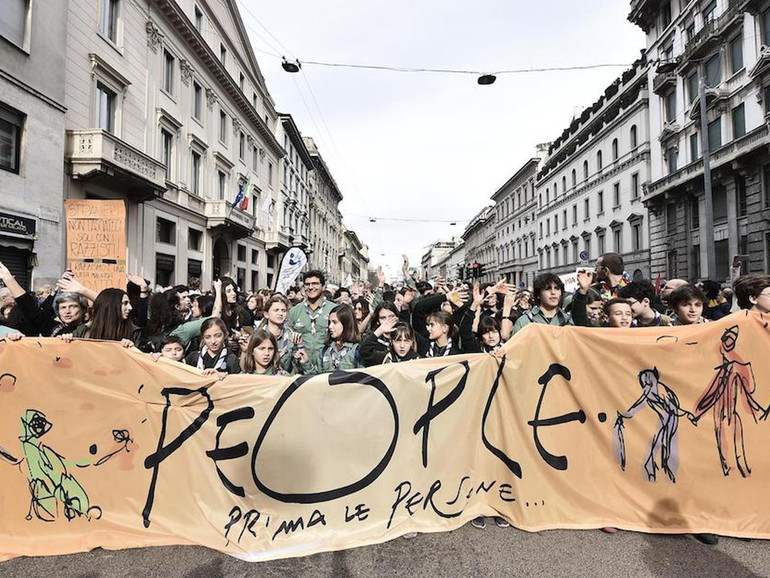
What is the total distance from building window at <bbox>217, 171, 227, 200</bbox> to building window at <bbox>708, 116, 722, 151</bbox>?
1071 inches

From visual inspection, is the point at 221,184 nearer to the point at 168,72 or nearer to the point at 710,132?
the point at 168,72

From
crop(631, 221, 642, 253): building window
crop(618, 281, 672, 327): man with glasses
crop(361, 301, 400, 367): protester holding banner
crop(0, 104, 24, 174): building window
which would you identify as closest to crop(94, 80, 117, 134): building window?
crop(0, 104, 24, 174): building window

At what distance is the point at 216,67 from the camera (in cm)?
2284

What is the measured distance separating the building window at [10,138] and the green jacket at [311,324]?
33.2 ft

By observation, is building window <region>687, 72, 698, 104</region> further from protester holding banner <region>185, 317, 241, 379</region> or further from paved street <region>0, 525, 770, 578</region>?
protester holding banner <region>185, 317, 241, 379</region>

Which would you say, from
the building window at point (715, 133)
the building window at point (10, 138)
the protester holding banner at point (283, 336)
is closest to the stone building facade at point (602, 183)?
the building window at point (715, 133)

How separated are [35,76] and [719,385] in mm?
15421

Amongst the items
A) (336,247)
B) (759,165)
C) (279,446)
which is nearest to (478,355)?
(279,446)

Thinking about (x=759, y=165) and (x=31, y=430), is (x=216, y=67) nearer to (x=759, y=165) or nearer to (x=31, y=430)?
(x=31, y=430)

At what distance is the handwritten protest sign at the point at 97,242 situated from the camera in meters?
5.49

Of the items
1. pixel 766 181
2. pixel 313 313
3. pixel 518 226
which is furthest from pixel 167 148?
pixel 518 226

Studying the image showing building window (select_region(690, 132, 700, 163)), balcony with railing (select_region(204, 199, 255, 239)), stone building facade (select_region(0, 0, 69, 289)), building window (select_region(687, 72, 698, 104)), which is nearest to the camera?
stone building facade (select_region(0, 0, 69, 289))

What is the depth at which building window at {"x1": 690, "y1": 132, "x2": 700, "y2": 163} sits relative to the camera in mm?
24947

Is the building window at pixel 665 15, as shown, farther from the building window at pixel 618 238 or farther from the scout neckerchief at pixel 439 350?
the scout neckerchief at pixel 439 350
